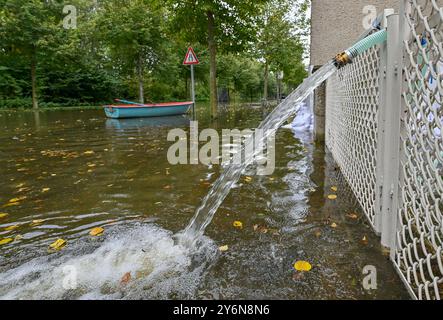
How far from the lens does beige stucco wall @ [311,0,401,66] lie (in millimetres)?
4953

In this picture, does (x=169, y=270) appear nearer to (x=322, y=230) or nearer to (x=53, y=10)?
(x=322, y=230)

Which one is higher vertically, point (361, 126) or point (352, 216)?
point (361, 126)

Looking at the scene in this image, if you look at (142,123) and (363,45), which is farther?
(142,123)

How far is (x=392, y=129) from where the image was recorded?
203 cm

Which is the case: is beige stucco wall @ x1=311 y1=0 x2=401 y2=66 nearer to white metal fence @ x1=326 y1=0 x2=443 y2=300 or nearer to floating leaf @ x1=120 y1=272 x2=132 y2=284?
white metal fence @ x1=326 y1=0 x2=443 y2=300

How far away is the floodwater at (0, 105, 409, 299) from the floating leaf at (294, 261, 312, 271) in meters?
0.04

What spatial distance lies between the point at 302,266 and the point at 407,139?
1049 millimetres

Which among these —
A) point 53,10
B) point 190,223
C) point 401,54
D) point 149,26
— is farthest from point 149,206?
point 53,10

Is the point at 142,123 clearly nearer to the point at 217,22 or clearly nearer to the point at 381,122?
the point at 217,22

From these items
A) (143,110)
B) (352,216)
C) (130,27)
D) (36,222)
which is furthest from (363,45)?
(130,27)

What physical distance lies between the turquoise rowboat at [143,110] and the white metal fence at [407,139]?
1140cm

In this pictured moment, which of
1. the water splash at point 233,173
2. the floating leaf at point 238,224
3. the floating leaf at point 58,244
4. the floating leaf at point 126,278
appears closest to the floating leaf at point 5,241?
the floating leaf at point 58,244

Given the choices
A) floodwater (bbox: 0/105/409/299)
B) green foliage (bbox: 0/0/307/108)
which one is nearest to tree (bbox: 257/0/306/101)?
green foliage (bbox: 0/0/307/108)
